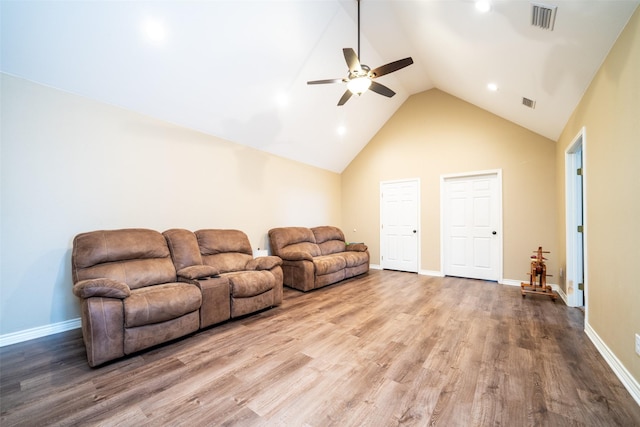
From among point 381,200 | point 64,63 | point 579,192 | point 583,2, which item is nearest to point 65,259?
point 64,63

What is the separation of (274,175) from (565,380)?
4.67 m

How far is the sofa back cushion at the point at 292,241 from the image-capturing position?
185 inches

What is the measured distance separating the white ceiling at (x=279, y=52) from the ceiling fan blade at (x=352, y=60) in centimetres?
109

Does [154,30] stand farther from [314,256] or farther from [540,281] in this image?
[540,281]

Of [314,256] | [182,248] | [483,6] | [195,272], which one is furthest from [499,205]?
[182,248]

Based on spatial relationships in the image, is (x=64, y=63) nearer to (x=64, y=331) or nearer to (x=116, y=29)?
(x=116, y=29)

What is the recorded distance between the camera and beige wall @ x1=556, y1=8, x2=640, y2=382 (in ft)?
5.75

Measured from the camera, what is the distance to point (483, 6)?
2371 millimetres

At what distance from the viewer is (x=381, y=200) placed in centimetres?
622

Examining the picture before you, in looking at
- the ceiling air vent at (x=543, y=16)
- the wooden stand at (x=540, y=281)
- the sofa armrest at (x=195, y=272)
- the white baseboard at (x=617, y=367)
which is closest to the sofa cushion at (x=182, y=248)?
the sofa armrest at (x=195, y=272)

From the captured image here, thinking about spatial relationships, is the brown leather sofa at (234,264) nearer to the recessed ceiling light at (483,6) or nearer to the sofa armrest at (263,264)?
the sofa armrest at (263,264)

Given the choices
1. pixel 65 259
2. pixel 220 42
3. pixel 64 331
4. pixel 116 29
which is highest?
pixel 220 42

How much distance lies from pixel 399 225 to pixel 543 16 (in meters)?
4.28

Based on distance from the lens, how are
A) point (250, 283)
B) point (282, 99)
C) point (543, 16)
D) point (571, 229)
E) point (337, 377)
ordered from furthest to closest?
1. point (282, 99)
2. point (571, 229)
3. point (250, 283)
4. point (543, 16)
5. point (337, 377)
